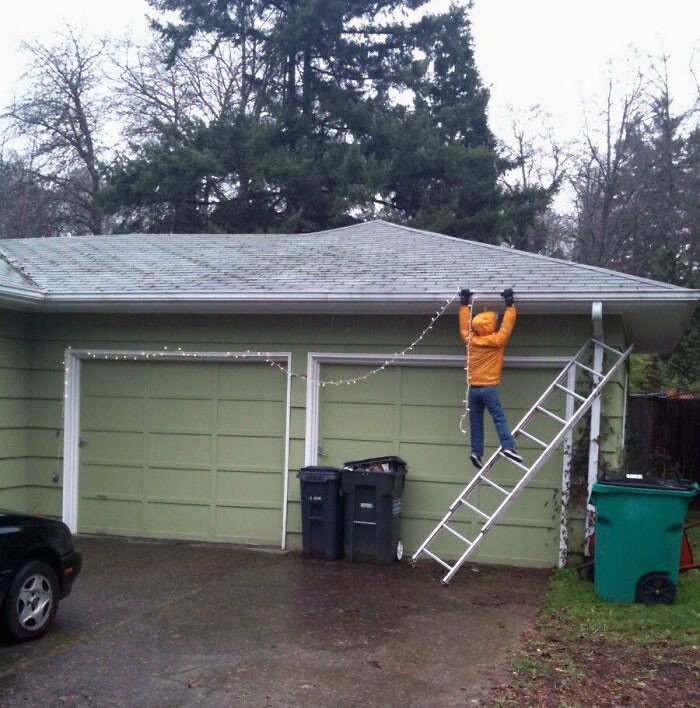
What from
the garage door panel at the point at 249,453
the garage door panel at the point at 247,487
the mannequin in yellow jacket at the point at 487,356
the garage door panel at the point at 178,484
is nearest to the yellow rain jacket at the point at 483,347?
the mannequin in yellow jacket at the point at 487,356

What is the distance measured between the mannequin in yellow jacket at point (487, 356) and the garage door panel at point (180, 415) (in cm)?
308

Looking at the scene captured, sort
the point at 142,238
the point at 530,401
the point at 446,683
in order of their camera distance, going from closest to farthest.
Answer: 1. the point at 446,683
2. the point at 530,401
3. the point at 142,238

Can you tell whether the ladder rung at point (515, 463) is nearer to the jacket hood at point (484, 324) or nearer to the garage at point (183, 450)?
the jacket hood at point (484, 324)

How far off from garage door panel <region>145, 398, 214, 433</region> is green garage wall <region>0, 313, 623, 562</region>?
61 cm

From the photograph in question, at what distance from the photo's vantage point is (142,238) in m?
12.5

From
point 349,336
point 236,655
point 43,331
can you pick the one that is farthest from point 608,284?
point 43,331

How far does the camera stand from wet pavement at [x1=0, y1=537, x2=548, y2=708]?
5152mm

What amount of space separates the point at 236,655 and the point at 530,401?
4185 millimetres

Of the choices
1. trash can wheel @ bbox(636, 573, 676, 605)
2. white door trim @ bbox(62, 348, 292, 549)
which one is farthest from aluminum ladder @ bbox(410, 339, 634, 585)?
white door trim @ bbox(62, 348, 292, 549)

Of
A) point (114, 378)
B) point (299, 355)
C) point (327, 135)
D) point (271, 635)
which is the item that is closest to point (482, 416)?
point (299, 355)

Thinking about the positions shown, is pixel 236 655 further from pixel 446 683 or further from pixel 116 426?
pixel 116 426

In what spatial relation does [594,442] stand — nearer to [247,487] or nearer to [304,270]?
[304,270]

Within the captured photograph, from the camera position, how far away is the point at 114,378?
9.97m

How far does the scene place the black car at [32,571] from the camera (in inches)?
223
